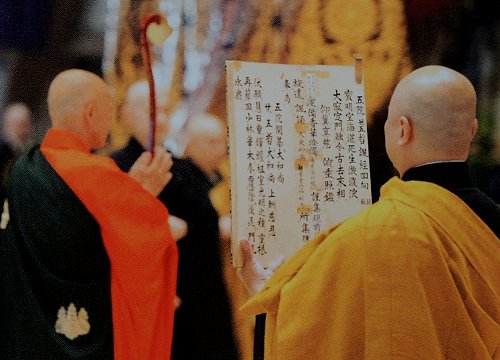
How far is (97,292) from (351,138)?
1047 millimetres

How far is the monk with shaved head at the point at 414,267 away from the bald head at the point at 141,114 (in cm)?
132

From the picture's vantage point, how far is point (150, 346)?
250 cm

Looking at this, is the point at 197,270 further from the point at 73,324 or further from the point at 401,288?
the point at 401,288

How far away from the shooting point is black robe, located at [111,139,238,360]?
2701 millimetres

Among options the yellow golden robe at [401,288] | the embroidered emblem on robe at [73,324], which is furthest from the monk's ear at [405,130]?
the embroidered emblem on robe at [73,324]

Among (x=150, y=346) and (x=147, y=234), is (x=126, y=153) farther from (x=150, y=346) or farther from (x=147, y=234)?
(x=150, y=346)

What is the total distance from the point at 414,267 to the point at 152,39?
5.57 feet

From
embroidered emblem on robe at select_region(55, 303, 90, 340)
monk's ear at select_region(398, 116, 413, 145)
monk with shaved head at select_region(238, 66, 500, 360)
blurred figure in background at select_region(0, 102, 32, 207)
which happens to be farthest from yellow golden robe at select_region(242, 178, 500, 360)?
blurred figure in background at select_region(0, 102, 32, 207)

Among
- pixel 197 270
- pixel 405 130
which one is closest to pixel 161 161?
pixel 197 270

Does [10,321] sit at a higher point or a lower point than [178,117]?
lower

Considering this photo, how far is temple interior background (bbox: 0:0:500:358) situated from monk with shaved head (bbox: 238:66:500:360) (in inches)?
54.1

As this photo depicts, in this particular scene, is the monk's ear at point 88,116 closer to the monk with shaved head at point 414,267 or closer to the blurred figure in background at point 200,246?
the blurred figure in background at point 200,246

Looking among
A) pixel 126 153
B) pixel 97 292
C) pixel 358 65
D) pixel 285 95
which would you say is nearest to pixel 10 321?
pixel 97 292

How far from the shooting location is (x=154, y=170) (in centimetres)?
270
